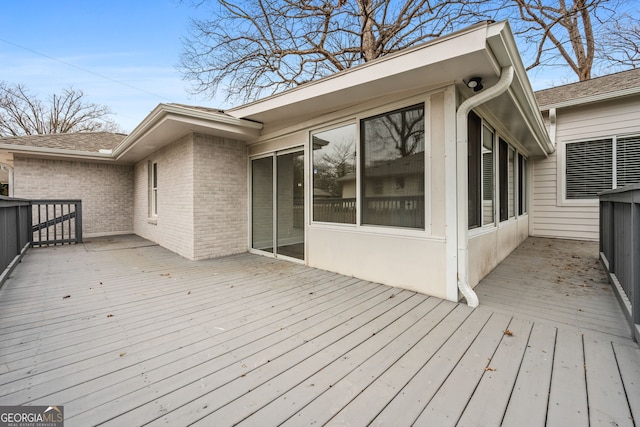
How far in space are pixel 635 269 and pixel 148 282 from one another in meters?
5.11

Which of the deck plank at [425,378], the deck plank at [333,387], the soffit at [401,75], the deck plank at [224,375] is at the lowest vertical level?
the deck plank at [425,378]

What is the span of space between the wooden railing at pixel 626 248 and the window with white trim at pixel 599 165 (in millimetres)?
3204

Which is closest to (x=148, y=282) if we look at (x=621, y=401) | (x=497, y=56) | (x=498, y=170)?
(x=621, y=401)

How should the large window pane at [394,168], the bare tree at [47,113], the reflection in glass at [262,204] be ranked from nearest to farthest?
the large window pane at [394,168]
the reflection in glass at [262,204]
the bare tree at [47,113]

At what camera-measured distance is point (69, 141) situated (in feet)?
29.0

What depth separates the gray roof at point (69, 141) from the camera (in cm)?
748

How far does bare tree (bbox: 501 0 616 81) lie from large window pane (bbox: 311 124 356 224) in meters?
7.95

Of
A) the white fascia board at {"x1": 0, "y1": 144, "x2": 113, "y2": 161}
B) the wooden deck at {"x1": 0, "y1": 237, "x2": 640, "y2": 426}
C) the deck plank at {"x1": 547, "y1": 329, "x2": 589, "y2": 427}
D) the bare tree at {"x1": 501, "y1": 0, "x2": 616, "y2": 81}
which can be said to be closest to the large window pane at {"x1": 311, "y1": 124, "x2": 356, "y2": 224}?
the wooden deck at {"x1": 0, "y1": 237, "x2": 640, "y2": 426}

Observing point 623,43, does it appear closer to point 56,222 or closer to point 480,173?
point 480,173

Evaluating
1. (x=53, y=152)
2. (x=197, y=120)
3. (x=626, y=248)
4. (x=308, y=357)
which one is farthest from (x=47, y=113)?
(x=626, y=248)

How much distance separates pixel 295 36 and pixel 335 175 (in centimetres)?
761

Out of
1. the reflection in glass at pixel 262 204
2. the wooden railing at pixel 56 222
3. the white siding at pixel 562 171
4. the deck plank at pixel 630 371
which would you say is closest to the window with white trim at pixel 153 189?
the wooden railing at pixel 56 222

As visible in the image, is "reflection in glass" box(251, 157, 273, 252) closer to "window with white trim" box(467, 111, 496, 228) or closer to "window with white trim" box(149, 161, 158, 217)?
"window with white trim" box(149, 161, 158, 217)

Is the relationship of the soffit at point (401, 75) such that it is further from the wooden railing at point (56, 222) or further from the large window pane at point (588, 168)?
the wooden railing at point (56, 222)
